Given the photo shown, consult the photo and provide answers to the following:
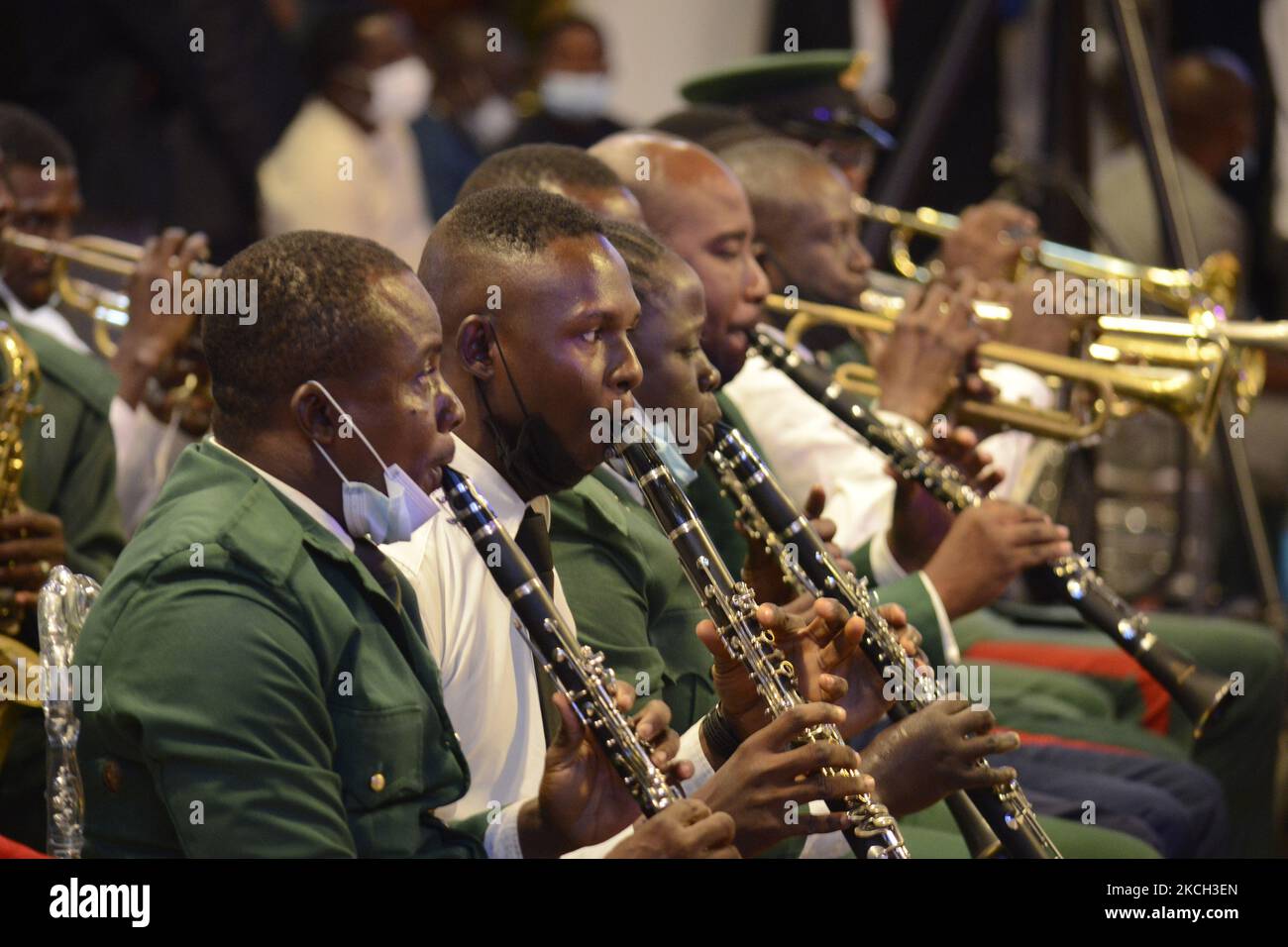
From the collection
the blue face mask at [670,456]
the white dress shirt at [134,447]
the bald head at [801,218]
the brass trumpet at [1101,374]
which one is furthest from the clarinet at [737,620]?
the bald head at [801,218]

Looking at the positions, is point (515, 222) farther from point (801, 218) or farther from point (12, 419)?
point (801, 218)

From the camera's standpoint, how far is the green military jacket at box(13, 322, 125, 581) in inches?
154

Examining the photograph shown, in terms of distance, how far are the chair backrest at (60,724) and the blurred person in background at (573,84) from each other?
19.3 feet

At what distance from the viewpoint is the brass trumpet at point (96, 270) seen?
14.9 feet

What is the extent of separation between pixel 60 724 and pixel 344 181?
189 inches

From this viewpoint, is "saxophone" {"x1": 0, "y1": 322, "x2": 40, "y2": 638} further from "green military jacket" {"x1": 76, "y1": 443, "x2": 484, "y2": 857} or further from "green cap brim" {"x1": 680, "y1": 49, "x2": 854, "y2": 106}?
"green cap brim" {"x1": 680, "y1": 49, "x2": 854, "y2": 106}

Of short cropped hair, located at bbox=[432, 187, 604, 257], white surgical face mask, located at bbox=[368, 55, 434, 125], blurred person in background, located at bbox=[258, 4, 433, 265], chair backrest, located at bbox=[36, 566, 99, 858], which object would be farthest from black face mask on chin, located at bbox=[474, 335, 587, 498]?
white surgical face mask, located at bbox=[368, 55, 434, 125]

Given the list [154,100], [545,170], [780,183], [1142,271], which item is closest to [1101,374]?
[780,183]

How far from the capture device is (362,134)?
7680 millimetres

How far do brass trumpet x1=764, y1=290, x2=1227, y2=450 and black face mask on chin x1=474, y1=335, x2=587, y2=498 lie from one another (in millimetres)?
1957

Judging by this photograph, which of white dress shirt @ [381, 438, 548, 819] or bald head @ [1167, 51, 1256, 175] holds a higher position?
bald head @ [1167, 51, 1256, 175]

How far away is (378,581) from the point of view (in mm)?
2537
